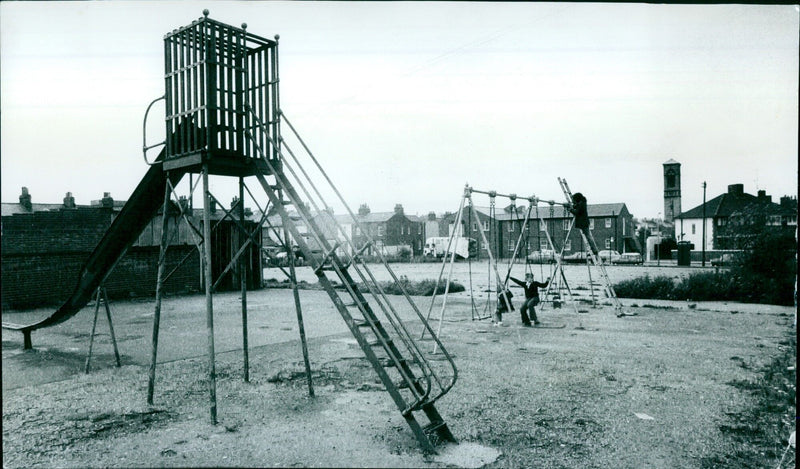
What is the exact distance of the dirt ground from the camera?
6.11m

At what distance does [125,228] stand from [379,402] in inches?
204

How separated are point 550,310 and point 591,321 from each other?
2.66m

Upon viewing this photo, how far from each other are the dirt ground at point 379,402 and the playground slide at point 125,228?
1804 millimetres

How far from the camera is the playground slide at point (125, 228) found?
343 inches

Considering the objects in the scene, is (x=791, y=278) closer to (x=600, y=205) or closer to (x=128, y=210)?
(x=128, y=210)

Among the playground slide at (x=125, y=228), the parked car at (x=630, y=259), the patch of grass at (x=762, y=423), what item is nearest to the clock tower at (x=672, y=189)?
the parked car at (x=630, y=259)

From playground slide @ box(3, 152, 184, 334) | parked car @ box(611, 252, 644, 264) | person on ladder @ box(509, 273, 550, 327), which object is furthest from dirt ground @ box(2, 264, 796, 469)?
parked car @ box(611, 252, 644, 264)

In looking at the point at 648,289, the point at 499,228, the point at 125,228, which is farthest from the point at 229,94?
the point at 499,228

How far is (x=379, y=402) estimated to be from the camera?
8.02 meters

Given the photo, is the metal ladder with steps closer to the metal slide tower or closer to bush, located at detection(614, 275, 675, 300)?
the metal slide tower

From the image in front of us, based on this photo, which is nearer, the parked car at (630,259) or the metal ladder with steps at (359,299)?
the metal ladder with steps at (359,299)

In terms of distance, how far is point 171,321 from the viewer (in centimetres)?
1677

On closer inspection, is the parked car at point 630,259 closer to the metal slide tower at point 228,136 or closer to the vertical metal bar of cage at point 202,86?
the metal slide tower at point 228,136

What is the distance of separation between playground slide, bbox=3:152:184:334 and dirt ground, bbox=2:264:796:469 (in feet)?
5.92
